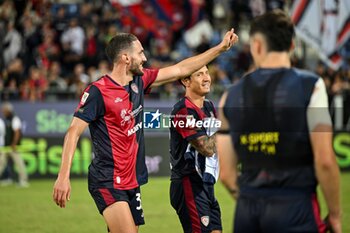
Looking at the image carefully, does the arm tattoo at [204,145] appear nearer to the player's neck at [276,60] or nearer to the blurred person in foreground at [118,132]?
the blurred person in foreground at [118,132]

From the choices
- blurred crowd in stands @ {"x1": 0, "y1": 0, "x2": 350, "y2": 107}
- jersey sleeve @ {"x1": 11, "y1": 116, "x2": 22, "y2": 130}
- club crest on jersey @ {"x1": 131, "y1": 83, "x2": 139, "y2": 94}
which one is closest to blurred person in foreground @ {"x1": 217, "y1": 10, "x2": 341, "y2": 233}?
club crest on jersey @ {"x1": 131, "y1": 83, "x2": 139, "y2": 94}

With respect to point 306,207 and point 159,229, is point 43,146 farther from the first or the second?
point 306,207

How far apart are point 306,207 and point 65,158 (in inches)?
110

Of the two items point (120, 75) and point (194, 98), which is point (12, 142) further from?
point (120, 75)

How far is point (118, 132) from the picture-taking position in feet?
26.1

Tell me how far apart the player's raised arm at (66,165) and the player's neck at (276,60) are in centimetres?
251

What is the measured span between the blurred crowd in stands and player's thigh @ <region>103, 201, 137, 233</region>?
1585 cm

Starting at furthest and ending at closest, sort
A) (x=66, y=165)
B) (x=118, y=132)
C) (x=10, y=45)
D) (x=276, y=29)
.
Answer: (x=10, y=45) → (x=118, y=132) → (x=66, y=165) → (x=276, y=29)

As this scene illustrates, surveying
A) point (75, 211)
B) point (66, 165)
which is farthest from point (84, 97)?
point (75, 211)

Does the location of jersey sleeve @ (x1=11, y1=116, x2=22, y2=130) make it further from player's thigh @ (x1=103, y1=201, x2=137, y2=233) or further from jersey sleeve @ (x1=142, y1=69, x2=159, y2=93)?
player's thigh @ (x1=103, y1=201, x2=137, y2=233)

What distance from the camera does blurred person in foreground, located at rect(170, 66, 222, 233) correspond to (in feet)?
27.3

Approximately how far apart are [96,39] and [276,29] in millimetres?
21506

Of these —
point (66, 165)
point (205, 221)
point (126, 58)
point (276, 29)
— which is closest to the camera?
point (276, 29)

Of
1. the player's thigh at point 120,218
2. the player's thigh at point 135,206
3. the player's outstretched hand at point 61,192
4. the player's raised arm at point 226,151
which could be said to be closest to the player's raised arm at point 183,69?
the player's thigh at point 135,206
